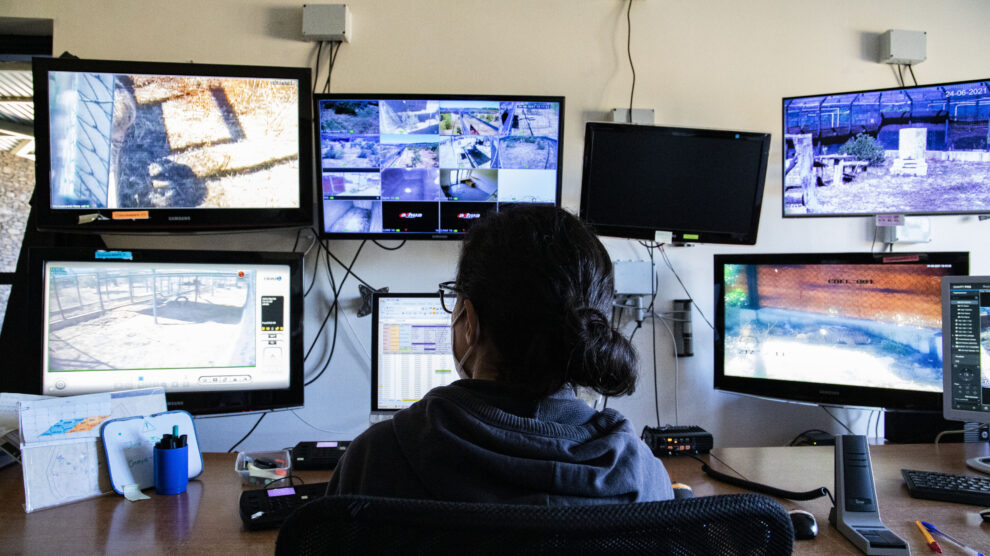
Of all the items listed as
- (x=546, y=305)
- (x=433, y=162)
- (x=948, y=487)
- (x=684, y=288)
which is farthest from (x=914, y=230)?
(x=546, y=305)

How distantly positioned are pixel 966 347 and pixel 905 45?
45.3 inches

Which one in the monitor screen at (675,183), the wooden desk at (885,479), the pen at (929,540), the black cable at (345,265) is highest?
the monitor screen at (675,183)

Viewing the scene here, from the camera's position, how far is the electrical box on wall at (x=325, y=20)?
196 cm

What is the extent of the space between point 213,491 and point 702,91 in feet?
6.41

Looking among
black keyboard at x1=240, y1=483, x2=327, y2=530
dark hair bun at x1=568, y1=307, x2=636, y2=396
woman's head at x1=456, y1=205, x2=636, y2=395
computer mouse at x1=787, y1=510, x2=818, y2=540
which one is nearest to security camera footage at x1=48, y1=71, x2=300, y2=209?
black keyboard at x1=240, y1=483, x2=327, y2=530

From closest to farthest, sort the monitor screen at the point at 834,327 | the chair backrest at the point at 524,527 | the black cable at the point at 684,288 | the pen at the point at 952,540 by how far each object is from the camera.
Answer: the chair backrest at the point at 524,527
the pen at the point at 952,540
the monitor screen at the point at 834,327
the black cable at the point at 684,288

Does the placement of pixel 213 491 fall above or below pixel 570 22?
below

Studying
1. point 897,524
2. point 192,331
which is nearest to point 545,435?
point 897,524

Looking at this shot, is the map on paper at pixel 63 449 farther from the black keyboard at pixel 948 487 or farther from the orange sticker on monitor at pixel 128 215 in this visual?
the black keyboard at pixel 948 487

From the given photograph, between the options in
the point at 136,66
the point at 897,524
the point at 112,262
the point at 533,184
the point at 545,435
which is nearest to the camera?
the point at 545,435

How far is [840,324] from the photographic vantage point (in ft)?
5.96

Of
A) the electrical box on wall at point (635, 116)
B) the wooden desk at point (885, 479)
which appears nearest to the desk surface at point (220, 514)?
the wooden desk at point (885, 479)

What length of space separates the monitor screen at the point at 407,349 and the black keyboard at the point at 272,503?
40cm

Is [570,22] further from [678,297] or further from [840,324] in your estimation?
[840,324]
